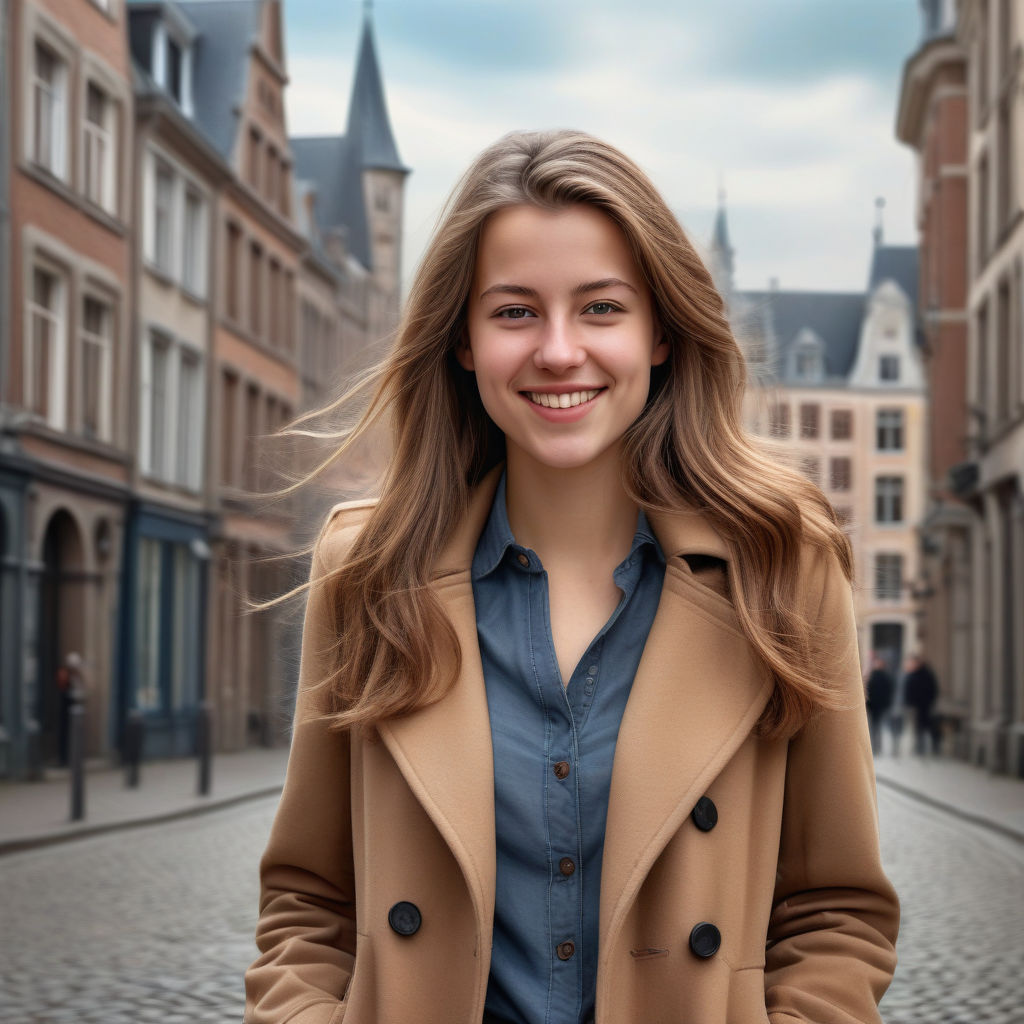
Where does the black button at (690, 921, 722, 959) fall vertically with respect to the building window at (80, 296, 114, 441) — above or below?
below

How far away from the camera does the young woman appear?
2.21 metres

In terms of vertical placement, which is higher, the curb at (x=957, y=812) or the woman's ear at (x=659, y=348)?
the woman's ear at (x=659, y=348)

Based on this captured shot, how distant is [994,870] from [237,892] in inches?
200

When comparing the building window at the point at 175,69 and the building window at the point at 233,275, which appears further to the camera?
the building window at the point at 233,275

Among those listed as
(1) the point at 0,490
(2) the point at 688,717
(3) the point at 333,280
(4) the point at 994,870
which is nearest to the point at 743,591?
(2) the point at 688,717

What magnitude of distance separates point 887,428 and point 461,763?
263 feet

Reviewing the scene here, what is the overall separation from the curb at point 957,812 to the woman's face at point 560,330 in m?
11.6

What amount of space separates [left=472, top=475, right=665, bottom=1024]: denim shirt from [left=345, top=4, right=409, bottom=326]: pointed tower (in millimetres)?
62513

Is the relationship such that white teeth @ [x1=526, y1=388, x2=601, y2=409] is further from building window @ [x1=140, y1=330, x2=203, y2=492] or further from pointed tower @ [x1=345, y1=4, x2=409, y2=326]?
pointed tower @ [x1=345, y1=4, x2=409, y2=326]

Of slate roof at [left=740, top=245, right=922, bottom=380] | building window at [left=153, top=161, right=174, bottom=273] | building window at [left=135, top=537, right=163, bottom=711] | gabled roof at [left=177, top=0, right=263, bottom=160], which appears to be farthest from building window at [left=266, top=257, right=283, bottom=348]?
slate roof at [left=740, top=245, right=922, bottom=380]

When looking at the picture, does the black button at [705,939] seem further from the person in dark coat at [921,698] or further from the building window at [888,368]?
the building window at [888,368]

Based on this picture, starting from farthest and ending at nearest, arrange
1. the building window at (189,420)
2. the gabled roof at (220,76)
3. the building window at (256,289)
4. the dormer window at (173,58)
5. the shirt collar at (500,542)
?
the building window at (256,289), the gabled roof at (220,76), the building window at (189,420), the dormer window at (173,58), the shirt collar at (500,542)

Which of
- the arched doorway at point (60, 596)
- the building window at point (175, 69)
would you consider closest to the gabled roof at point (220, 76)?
the building window at point (175, 69)

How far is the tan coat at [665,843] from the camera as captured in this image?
2182mm
